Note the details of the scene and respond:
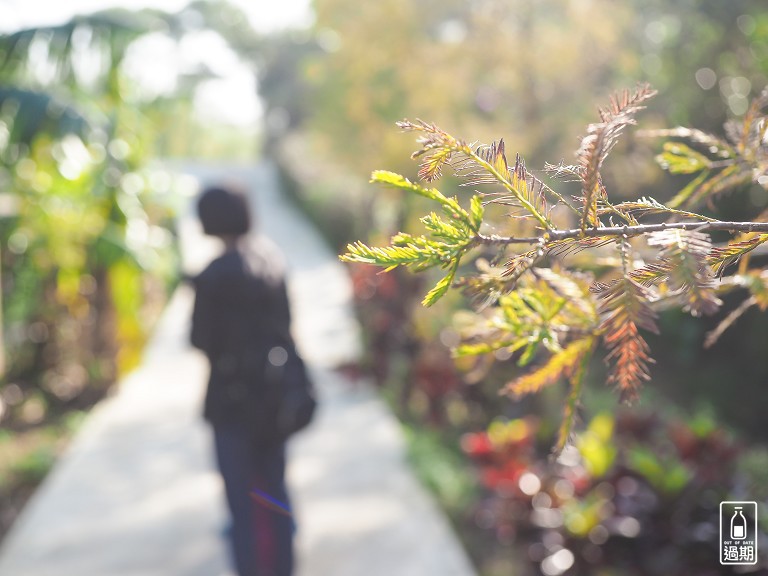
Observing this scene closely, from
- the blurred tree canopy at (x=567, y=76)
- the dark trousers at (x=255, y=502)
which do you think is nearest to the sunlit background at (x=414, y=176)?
the blurred tree canopy at (x=567, y=76)

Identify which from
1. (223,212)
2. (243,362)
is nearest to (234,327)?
(243,362)

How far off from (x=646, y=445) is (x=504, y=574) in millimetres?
1101

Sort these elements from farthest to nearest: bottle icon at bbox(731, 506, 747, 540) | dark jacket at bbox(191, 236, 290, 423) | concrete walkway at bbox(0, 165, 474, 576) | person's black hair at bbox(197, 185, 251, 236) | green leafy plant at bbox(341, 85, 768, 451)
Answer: concrete walkway at bbox(0, 165, 474, 576)
person's black hair at bbox(197, 185, 251, 236)
dark jacket at bbox(191, 236, 290, 423)
bottle icon at bbox(731, 506, 747, 540)
green leafy plant at bbox(341, 85, 768, 451)

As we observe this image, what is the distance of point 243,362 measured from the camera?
3109mm

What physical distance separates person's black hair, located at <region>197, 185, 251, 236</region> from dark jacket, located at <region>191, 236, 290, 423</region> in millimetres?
107

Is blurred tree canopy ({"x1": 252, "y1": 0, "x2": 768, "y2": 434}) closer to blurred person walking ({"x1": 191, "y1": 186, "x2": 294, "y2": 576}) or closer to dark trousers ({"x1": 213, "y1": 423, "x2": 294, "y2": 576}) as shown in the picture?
blurred person walking ({"x1": 191, "y1": 186, "x2": 294, "y2": 576})

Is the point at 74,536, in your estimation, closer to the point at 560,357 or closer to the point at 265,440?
the point at 265,440

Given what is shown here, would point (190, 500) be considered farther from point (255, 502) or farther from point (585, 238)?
point (585, 238)

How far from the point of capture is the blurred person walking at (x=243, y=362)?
308cm

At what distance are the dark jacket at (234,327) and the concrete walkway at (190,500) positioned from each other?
99 centimetres

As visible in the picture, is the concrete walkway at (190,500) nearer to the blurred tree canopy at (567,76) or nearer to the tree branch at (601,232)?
the blurred tree canopy at (567,76)

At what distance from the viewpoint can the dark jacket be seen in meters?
3.07

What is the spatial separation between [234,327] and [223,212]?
0.46 meters

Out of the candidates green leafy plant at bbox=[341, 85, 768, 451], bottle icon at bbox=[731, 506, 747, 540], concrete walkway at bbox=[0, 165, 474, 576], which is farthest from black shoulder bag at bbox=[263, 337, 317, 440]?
green leafy plant at bbox=[341, 85, 768, 451]
